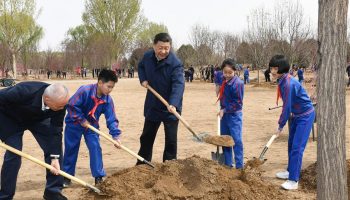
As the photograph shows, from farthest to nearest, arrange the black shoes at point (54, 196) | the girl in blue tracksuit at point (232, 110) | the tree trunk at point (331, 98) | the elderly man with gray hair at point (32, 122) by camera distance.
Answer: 1. the girl in blue tracksuit at point (232, 110)
2. the black shoes at point (54, 196)
3. the elderly man with gray hair at point (32, 122)
4. the tree trunk at point (331, 98)

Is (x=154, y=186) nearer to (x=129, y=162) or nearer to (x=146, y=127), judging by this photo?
(x=146, y=127)

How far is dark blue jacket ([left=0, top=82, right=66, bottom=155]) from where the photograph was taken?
4.30m

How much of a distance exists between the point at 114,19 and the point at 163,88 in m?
51.4

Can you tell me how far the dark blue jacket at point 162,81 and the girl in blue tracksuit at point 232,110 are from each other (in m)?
0.68

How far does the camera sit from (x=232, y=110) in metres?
5.68

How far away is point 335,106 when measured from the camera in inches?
111

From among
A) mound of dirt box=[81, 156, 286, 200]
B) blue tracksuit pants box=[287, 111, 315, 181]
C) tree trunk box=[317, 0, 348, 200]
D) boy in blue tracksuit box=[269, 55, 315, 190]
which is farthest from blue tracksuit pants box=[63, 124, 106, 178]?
tree trunk box=[317, 0, 348, 200]

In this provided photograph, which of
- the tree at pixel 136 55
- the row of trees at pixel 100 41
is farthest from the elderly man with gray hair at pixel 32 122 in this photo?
the tree at pixel 136 55

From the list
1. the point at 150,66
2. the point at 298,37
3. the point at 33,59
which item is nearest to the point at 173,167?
the point at 150,66

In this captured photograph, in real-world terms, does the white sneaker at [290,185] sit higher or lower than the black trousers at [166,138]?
lower

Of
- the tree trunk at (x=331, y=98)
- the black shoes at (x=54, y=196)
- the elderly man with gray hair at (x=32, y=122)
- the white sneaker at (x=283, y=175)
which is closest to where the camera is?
the tree trunk at (x=331, y=98)

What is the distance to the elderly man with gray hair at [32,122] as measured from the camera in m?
4.28

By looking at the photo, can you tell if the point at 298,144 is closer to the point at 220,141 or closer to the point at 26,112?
the point at 220,141

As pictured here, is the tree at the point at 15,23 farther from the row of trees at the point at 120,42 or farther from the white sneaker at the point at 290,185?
the white sneaker at the point at 290,185
